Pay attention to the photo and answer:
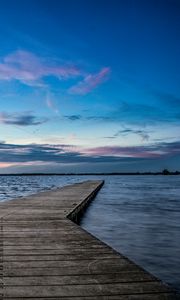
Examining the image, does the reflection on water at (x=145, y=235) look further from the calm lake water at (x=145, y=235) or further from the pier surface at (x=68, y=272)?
the pier surface at (x=68, y=272)

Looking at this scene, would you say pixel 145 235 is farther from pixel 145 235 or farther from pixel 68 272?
pixel 68 272

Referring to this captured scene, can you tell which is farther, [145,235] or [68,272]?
[145,235]

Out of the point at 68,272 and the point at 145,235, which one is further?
the point at 145,235

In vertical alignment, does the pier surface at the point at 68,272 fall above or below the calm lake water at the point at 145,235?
above

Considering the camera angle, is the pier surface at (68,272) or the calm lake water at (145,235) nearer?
the pier surface at (68,272)

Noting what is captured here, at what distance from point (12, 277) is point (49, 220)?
6331mm

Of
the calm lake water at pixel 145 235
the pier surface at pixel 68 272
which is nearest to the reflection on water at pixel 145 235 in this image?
the calm lake water at pixel 145 235

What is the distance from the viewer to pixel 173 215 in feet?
69.4

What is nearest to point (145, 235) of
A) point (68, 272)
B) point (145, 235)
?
point (145, 235)

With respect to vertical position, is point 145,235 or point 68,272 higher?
point 68,272

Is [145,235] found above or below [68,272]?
below

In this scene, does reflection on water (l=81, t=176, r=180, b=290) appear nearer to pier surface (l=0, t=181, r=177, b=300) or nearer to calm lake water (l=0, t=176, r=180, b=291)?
calm lake water (l=0, t=176, r=180, b=291)

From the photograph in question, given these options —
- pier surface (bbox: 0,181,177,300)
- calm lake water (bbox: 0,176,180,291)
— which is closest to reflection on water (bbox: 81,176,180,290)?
calm lake water (bbox: 0,176,180,291)

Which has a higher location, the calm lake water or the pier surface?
the pier surface
